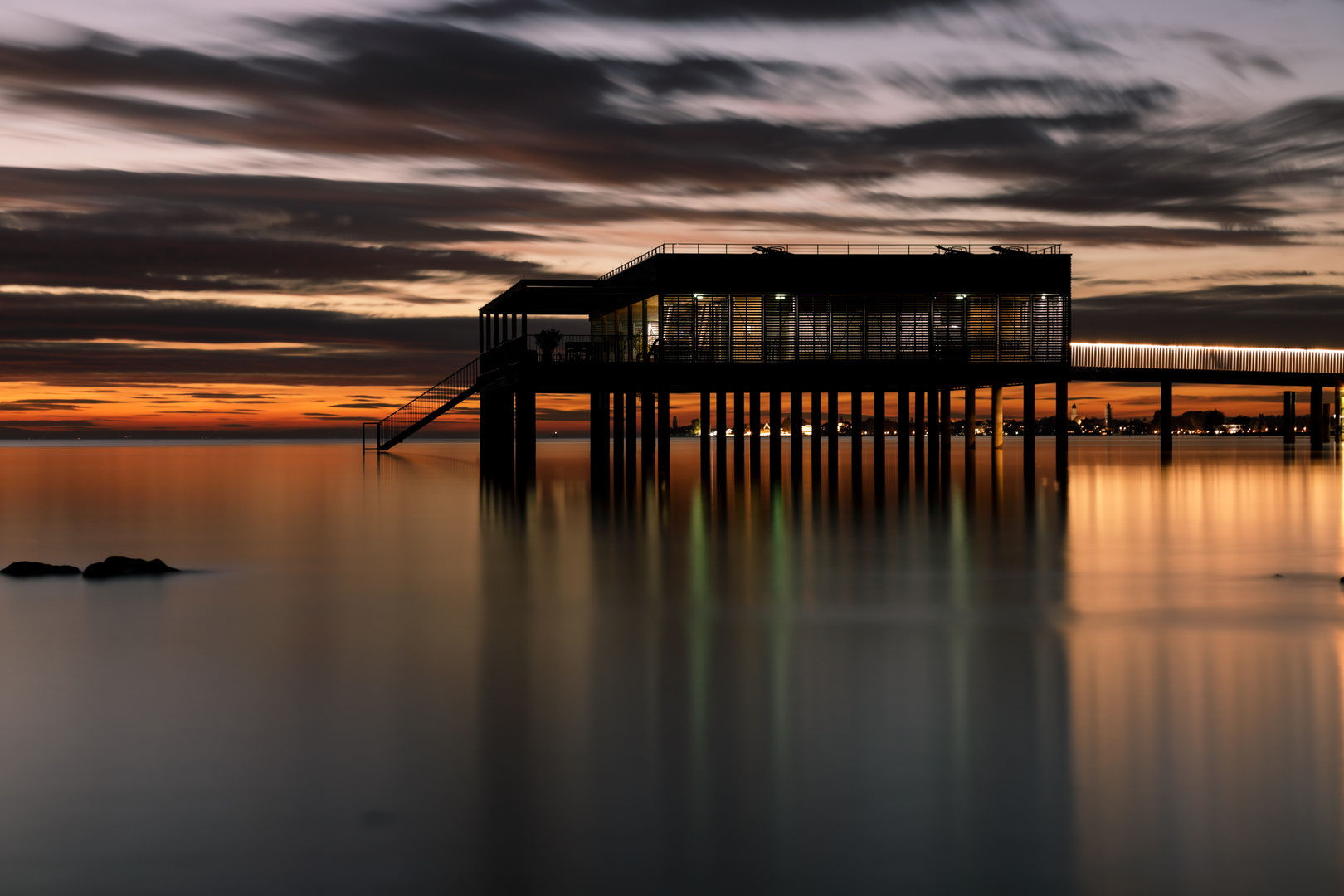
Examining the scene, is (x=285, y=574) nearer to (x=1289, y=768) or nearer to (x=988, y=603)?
(x=988, y=603)

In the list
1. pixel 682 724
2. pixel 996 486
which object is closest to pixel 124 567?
pixel 682 724

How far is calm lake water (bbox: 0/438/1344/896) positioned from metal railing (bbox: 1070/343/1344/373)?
51024 millimetres

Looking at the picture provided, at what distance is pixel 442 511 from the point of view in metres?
31.7

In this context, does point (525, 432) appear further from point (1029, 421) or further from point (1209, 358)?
point (1209, 358)

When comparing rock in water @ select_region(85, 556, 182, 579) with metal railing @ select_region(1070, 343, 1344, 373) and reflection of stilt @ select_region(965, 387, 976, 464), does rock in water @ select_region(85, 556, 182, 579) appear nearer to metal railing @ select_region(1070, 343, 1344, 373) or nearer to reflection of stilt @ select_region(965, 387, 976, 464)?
metal railing @ select_region(1070, 343, 1344, 373)

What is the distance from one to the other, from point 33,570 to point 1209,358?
234 ft

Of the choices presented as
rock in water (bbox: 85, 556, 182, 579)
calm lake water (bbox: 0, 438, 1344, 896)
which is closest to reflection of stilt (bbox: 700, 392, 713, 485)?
rock in water (bbox: 85, 556, 182, 579)

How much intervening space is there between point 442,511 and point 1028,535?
584 inches

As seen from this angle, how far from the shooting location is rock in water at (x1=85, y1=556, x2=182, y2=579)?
711 inches

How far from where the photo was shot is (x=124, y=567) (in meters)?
18.4

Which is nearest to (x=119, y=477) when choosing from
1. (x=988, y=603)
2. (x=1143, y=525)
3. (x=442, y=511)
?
(x=442, y=511)

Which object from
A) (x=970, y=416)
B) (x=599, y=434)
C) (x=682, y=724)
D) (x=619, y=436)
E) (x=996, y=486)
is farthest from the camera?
(x=970, y=416)

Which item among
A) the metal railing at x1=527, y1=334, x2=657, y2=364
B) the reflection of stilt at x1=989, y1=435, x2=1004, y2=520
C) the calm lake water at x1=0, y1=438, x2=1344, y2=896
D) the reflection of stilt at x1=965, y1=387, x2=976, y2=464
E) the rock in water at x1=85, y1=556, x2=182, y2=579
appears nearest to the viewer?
the calm lake water at x1=0, y1=438, x2=1344, y2=896

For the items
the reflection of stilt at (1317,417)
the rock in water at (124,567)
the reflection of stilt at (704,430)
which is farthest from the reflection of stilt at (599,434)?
the reflection of stilt at (1317,417)
